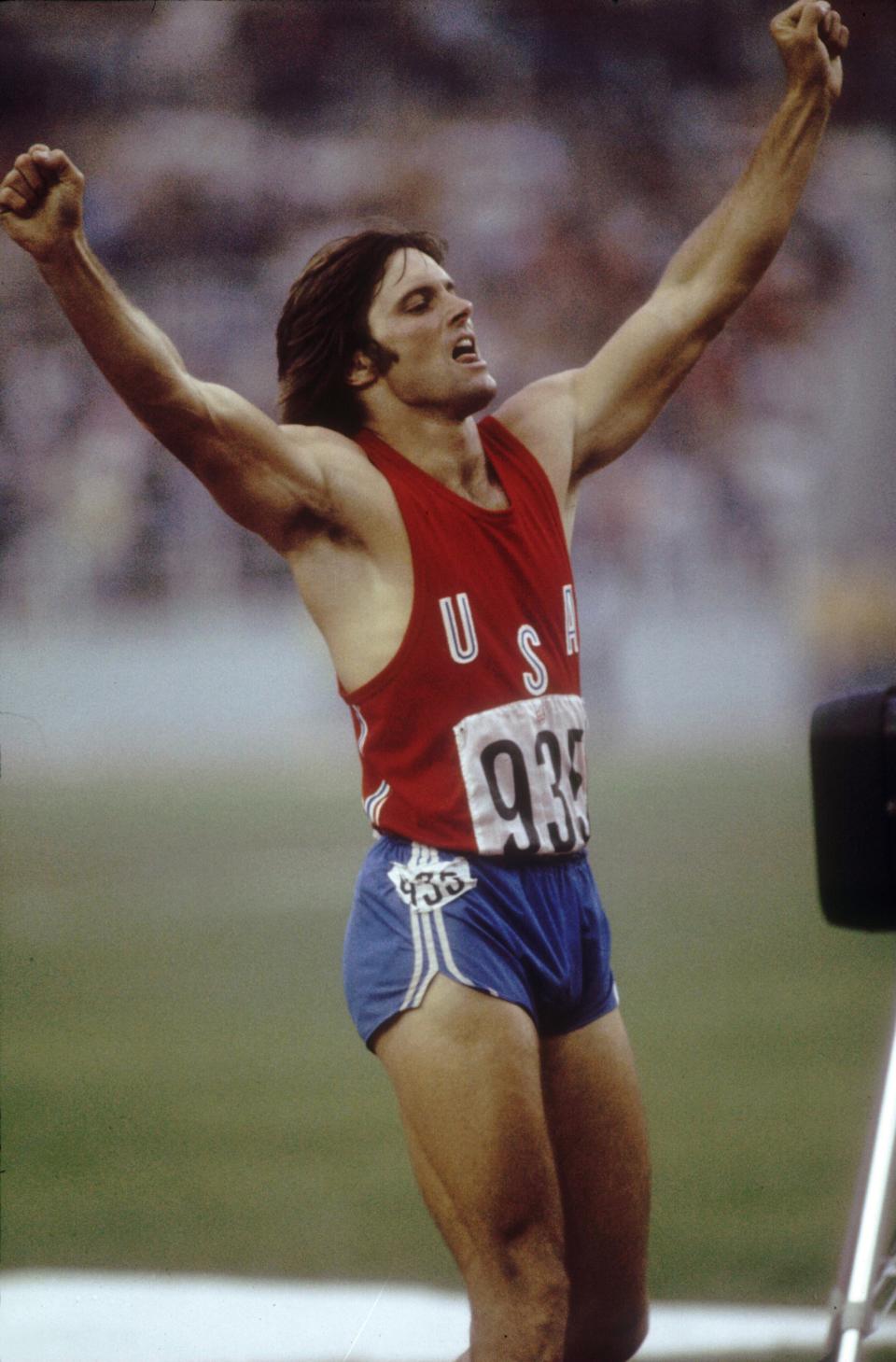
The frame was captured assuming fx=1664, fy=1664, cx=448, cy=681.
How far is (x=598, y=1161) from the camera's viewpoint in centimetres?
247

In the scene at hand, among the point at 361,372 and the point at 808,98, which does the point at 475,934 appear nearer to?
the point at 361,372

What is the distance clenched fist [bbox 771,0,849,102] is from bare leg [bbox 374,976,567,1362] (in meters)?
1.58

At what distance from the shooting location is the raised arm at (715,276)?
2713 mm

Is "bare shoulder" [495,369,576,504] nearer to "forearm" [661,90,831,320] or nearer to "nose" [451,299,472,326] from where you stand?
"nose" [451,299,472,326]

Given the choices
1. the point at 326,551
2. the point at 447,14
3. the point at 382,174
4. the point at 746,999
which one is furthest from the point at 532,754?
the point at 447,14

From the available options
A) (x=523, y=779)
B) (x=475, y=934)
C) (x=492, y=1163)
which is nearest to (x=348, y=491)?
(x=523, y=779)

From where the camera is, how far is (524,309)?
2.86 metres

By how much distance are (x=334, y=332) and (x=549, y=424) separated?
0.37m

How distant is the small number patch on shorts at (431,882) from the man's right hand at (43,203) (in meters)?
0.99

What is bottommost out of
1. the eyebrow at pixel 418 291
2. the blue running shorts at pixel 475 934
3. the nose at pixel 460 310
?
the blue running shorts at pixel 475 934

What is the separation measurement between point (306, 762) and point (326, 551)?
469 millimetres

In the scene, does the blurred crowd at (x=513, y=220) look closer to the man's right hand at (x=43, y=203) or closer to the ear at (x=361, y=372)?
the ear at (x=361, y=372)

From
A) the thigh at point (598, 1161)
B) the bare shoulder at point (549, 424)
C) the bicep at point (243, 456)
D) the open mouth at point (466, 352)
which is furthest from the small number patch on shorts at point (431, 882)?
the open mouth at point (466, 352)

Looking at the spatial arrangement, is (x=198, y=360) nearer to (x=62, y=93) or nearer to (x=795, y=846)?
(x=62, y=93)
